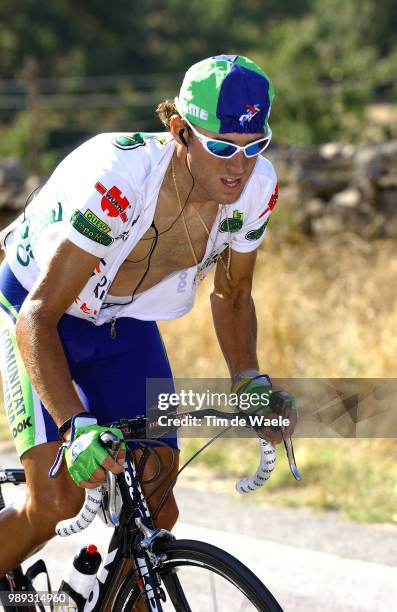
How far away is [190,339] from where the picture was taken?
805 centimetres

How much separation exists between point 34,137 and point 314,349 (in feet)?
28.5

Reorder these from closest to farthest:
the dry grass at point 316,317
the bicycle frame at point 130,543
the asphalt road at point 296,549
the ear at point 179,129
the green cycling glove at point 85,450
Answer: the green cycling glove at point 85,450
the bicycle frame at point 130,543
the ear at point 179,129
the asphalt road at point 296,549
the dry grass at point 316,317

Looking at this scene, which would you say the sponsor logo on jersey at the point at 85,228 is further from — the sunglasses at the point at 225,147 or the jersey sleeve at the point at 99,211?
the sunglasses at the point at 225,147

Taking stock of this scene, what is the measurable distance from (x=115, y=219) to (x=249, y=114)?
47cm

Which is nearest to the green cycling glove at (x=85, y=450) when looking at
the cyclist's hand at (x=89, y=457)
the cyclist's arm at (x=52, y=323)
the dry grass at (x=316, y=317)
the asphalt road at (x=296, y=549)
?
the cyclist's hand at (x=89, y=457)

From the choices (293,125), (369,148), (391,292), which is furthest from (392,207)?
(293,125)

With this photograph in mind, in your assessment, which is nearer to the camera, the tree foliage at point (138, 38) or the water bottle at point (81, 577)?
the water bottle at point (81, 577)

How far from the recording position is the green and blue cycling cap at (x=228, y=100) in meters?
2.86

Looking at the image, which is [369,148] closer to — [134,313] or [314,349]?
[314,349]

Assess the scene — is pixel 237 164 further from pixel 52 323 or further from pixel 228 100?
pixel 52 323

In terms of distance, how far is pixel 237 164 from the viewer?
9.66 feet

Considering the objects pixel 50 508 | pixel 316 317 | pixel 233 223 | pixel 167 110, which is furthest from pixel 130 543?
pixel 316 317

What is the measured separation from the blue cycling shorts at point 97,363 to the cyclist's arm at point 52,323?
0.35 m

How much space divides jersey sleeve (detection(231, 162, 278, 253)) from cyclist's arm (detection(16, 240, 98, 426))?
2.01ft
